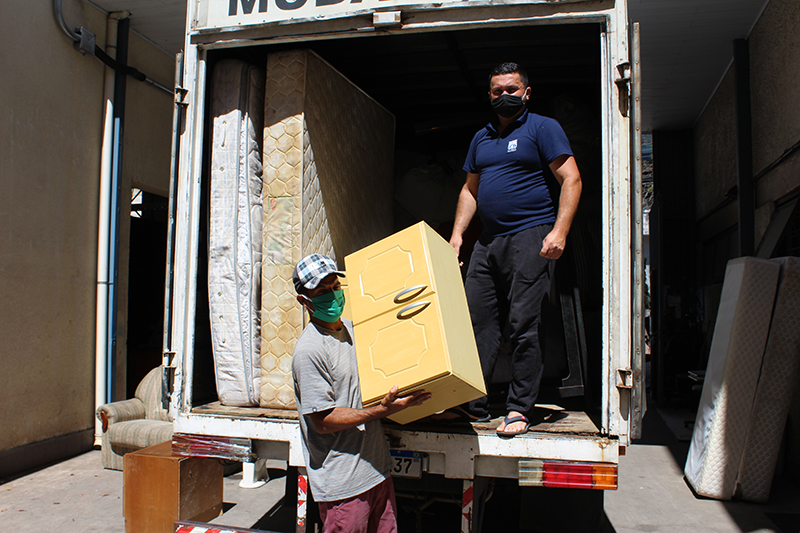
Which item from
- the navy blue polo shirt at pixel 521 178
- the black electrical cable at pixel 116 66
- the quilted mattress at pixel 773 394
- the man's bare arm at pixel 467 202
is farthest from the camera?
the black electrical cable at pixel 116 66

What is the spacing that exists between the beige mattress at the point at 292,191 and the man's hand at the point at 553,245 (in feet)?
3.92

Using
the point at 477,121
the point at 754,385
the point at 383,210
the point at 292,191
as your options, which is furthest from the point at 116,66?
the point at 754,385

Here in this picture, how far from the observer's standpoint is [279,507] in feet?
13.2

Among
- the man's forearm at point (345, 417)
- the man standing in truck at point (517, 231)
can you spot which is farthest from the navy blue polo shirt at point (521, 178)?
the man's forearm at point (345, 417)

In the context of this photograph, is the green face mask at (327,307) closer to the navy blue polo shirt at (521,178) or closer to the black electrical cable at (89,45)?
the navy blue polo shirt at (521,178)

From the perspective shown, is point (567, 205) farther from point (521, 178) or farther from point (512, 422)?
point (512, 422)

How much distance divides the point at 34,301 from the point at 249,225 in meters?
3.08

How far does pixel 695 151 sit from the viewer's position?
854cm

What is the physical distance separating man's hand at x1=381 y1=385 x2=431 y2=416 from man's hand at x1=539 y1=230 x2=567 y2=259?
91 cm

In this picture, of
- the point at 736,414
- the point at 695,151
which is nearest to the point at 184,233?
the point at 736,414

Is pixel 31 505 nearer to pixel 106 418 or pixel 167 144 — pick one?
pixel 106 418

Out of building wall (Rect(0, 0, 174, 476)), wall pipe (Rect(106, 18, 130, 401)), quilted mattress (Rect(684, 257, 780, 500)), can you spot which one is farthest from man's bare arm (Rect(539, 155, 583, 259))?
wall pipe (Rect(106, 18, 130, 401))

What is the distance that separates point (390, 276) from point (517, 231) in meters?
0.86

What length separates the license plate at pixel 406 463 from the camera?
2434 mm
